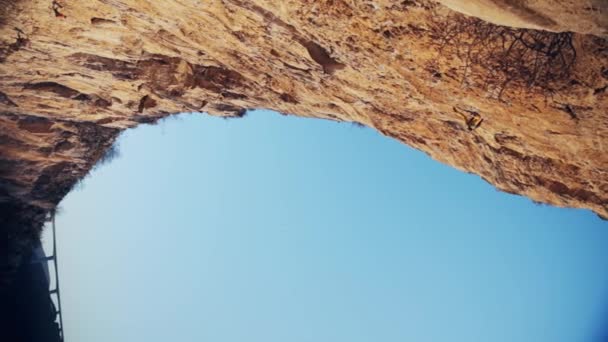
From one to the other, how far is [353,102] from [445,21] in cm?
264

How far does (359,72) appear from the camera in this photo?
5504 mm

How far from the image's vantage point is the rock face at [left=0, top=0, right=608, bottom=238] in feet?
12.6

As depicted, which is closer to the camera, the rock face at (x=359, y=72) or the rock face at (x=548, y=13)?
the rock face at (x=548, y=13)

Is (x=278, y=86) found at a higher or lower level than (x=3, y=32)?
lower

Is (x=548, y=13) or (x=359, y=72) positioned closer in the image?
(x=548, y=13)

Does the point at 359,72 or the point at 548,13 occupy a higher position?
the point at 359,72

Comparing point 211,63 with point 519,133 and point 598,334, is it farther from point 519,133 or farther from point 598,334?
point 598,334

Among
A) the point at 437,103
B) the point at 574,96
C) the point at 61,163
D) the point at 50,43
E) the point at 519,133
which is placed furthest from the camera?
the point at 61,163

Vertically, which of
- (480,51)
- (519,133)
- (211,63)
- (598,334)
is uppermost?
(211,63)

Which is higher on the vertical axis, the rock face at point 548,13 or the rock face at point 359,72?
the rock face at point 359,72

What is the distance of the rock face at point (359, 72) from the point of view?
3840 millimetres

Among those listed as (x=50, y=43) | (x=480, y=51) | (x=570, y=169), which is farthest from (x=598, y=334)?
(x=50, y=43)

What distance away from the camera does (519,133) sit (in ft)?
15.9

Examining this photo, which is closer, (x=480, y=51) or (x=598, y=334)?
(x=480, y=51)
